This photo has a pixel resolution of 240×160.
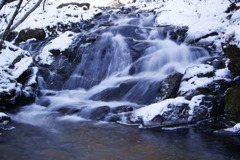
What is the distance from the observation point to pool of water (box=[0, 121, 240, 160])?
3902 millimetres

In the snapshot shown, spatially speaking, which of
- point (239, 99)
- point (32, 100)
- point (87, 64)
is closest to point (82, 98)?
point (32, 100)

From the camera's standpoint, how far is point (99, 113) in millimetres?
6668

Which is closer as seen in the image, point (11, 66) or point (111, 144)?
point (111, 144)

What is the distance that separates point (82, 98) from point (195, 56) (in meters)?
4.88

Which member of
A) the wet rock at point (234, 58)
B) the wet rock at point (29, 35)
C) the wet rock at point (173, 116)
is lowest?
the wet rock at point (173, 116)

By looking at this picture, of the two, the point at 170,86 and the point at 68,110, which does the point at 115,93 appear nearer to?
the point at 68,110

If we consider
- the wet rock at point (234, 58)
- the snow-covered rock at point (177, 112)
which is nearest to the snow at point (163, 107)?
the snow-covered rock at point (177, 112)

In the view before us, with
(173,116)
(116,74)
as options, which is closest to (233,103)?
(173,116)

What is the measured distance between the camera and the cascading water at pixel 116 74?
287 inches

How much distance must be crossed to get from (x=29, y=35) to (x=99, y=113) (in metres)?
9.32

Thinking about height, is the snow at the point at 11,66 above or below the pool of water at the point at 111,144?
above

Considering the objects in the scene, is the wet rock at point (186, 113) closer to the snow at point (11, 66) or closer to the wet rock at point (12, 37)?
the snow at point (11, 66)

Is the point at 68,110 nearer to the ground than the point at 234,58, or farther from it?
nearer to the ground

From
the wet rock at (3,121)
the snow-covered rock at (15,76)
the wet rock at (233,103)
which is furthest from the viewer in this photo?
the snow-covered rock at (15,76)
